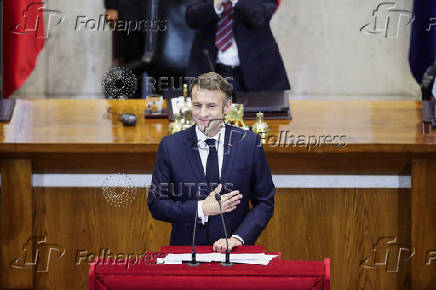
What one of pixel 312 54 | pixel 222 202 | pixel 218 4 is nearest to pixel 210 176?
pixel 222 202

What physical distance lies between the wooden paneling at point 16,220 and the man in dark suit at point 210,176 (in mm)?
1182

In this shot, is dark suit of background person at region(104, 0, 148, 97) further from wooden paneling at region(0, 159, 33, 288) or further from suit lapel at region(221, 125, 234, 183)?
suit lapel at region(221, 125, 234, 183)

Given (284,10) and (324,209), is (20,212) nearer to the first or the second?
(324,209)

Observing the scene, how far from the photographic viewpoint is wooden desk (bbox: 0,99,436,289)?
4008 mm

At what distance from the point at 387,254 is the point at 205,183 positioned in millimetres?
1402

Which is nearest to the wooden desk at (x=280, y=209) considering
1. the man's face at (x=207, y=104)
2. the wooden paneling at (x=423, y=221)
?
the wooden paneling at (x=423, y=221)

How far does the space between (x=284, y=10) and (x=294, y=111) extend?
108 inches

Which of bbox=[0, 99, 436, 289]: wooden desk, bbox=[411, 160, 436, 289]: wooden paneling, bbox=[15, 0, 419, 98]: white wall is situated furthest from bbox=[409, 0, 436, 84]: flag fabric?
bbox=[411, 160, 436, 289]: wooden paneling

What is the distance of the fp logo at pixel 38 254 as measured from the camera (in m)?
4.06

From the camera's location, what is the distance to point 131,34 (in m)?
6.86

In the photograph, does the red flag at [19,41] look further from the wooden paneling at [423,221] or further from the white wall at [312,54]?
the wooden paneling at [423,221]

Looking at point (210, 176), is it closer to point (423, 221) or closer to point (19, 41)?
point (423, 221)

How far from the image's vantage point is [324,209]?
161 inches

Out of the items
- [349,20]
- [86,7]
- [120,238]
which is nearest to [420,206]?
[120,238]
